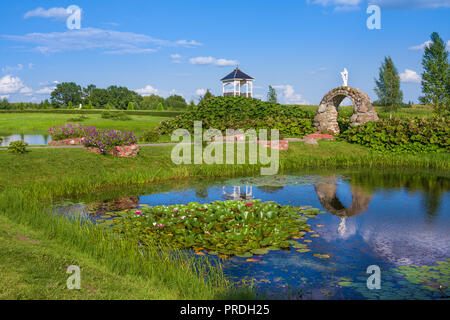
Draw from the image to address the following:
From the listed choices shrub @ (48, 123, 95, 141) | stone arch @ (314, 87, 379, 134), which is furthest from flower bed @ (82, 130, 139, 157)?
stone arch @ (314, 87, 379, 134)

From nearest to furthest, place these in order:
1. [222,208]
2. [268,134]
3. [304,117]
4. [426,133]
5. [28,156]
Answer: [222,208] < [28,156] < [426,133] < [268,134] < [304,117]

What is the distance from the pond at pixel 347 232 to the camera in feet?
21.5

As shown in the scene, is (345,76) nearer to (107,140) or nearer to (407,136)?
(407,136)

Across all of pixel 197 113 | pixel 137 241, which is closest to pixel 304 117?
pixel 197 113

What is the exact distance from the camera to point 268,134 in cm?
2703

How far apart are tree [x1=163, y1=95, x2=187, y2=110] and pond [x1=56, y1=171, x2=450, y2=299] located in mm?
62314

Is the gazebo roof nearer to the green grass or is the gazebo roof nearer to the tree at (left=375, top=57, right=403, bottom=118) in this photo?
the green grass

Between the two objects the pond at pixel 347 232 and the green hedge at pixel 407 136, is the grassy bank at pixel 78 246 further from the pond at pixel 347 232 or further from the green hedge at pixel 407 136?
the green hedge at pixel 407 136

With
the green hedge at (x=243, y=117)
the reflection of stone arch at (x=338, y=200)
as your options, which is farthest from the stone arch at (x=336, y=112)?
the reflection of stone arch at (x=338, y=200)

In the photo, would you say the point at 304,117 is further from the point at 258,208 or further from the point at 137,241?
the point at 137,241

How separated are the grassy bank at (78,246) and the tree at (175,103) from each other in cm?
6042

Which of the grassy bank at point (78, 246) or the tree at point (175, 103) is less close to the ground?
the tree at point (175, 103)

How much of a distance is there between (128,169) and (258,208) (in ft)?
27.8
